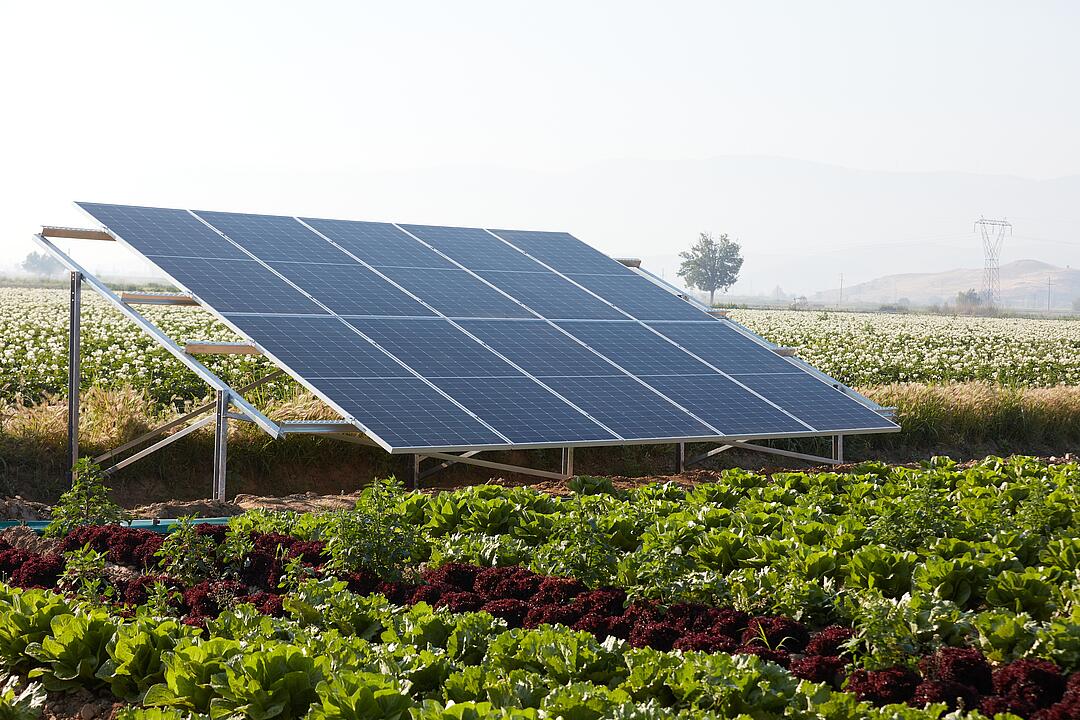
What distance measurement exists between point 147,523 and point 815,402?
806 centimetres

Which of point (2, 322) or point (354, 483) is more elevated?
point (2, 322)

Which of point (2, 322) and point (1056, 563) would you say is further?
point (2, 322)

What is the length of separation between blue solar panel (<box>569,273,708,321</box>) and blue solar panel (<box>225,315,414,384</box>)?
470 cm

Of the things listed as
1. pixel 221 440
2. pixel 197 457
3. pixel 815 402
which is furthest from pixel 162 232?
pixel 815 402

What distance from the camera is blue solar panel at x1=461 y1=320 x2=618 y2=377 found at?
45.1 ft

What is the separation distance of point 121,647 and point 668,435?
7.35 meters

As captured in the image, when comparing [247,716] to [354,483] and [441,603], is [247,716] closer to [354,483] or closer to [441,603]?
[441,603]

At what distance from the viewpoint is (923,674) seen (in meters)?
6.27

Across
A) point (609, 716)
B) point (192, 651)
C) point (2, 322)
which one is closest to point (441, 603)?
point (192, 651)

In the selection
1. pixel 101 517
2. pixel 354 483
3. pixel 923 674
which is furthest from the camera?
pixel 354 483

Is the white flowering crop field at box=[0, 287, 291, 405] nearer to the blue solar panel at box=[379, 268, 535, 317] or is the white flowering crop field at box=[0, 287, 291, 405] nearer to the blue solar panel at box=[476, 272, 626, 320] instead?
the blue solar panel at box=[379, 268, 535, 317]

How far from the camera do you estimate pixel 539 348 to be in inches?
560

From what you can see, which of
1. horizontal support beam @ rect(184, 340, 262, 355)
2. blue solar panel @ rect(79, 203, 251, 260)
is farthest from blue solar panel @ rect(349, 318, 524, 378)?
blue solar panel @ rect(79, 203, 251, 260)

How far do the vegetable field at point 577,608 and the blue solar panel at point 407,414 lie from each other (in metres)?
0.75
